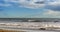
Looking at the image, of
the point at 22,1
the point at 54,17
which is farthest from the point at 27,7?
the point at 54,17

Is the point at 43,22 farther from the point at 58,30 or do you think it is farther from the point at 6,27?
the point at 6,27

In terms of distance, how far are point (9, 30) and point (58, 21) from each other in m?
0.30

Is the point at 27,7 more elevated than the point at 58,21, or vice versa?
the point at 27,7

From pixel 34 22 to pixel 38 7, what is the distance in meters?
0.10

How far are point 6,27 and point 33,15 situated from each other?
0.18 metres

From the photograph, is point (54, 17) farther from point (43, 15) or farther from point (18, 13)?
point (18, 13)

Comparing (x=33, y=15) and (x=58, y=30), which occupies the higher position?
(x=33, y=15)

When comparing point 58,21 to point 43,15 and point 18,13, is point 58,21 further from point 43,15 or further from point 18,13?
point 18,13

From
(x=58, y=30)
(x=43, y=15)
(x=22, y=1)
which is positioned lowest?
(x=58, y=30)

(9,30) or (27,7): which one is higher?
(27,7)

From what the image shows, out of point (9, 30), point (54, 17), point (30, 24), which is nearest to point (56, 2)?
point (54, 17)

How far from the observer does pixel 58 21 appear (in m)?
0.64

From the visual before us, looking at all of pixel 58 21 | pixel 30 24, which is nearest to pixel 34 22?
pixel 30 24

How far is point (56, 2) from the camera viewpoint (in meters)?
0.64
